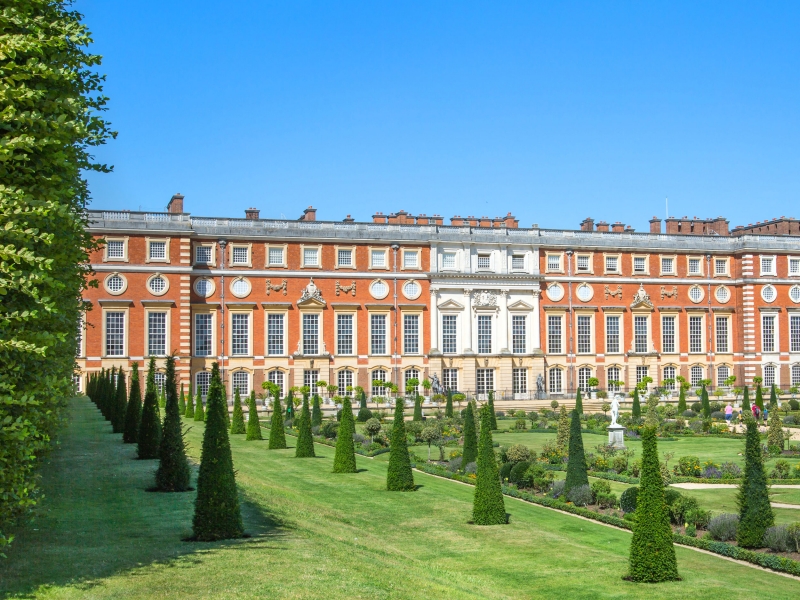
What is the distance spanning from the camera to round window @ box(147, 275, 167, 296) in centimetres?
4584

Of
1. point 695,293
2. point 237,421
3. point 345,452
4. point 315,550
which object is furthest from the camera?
point 695,293

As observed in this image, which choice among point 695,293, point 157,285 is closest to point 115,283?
point 157,285

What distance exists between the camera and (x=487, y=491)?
17.9m

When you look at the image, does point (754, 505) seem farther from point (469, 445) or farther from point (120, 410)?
point (120, 410)

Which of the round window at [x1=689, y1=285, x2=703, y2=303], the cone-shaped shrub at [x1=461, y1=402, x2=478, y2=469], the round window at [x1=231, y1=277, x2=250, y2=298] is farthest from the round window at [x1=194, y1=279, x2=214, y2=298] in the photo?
the round window at [x1=689, y1=285, x2=703, y2=303]

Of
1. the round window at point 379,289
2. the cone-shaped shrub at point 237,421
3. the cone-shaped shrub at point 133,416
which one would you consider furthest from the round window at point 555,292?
the cone-shaped shrub at point 133,416

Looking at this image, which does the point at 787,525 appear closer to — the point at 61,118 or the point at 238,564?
the point at 238,564

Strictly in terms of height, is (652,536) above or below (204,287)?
below

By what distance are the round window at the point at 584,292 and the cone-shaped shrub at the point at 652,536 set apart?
40.1 meters

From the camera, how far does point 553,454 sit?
26844 mm

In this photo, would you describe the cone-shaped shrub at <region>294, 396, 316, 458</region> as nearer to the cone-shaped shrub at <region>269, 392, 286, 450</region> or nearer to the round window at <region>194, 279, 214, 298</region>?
the cone-shaped shrub at <region>269, 392, 286, 450</region>

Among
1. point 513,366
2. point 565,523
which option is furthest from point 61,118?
point 513,366

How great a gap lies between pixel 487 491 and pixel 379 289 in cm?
3282

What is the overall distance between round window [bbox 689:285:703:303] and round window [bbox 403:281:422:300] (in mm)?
16795
